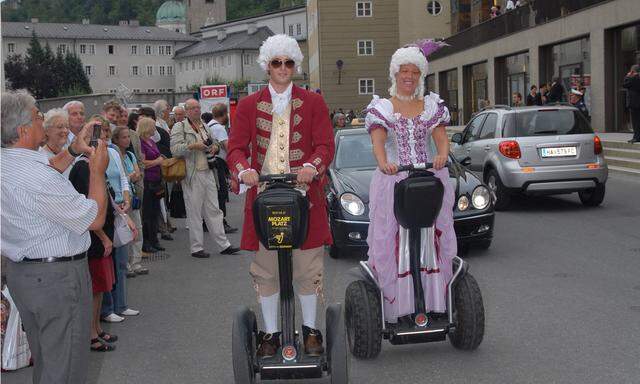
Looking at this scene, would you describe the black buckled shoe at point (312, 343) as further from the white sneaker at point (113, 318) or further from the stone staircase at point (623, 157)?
the stone staircase at point (623, 157)

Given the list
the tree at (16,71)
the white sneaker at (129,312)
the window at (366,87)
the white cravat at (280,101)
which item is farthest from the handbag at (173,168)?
the tree at (16,71)

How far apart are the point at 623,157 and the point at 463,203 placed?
38.1 ft

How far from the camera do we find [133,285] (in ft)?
30.6

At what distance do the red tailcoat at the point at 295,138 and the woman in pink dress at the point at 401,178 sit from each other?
27.4 inches

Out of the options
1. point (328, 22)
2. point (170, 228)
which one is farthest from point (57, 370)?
point (328, 22)

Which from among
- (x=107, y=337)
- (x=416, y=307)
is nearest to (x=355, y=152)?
(x=107, y=337)

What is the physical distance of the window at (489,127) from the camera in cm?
1451

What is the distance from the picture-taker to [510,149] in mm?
13719

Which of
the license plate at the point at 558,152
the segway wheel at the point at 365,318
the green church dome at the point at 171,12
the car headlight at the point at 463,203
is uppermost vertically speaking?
the green church dome at the point at 171,12

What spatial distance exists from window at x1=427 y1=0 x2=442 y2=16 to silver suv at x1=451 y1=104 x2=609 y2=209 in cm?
4877


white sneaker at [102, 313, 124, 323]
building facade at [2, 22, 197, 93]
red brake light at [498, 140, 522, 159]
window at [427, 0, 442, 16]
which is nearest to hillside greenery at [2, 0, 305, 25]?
building facade at [2, 22, 197, 93]

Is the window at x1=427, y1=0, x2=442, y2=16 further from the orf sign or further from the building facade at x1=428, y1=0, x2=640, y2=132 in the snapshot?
the orf sign

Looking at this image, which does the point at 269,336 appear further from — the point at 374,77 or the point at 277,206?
the point at 374,77

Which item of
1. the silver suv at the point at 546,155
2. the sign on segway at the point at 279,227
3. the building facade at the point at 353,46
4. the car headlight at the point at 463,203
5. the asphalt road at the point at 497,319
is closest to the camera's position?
the sign on segway at the point at 279,227
